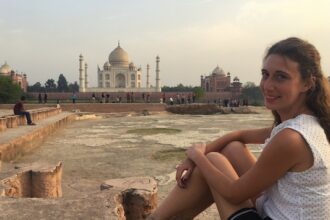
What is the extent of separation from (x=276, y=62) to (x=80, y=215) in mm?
1224

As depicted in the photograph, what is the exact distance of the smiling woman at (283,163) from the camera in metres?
1.60

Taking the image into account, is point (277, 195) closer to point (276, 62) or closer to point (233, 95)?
point (276, 62)

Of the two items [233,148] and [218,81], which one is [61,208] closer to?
[233,148]

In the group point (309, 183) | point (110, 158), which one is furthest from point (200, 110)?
point (309, 183)

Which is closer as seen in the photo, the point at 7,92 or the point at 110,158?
the point at 110,158

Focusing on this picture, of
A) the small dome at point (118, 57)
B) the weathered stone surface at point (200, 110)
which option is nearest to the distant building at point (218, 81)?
the small dome at point (118, 57)

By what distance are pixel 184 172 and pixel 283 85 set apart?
0.66 metres

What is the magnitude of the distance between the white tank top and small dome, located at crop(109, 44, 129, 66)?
6657cm

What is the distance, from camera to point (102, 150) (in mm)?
8242

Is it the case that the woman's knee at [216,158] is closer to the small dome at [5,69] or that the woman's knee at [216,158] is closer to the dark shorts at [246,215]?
the dark shorts at [246,215]

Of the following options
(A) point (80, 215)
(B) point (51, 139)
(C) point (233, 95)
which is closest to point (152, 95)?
(C) point (233, 95)

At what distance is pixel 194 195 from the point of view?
6.57 ft

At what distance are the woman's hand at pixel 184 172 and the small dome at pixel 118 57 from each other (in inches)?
2603

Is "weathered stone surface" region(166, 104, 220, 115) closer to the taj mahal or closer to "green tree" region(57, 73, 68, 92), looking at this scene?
the taj mahal
